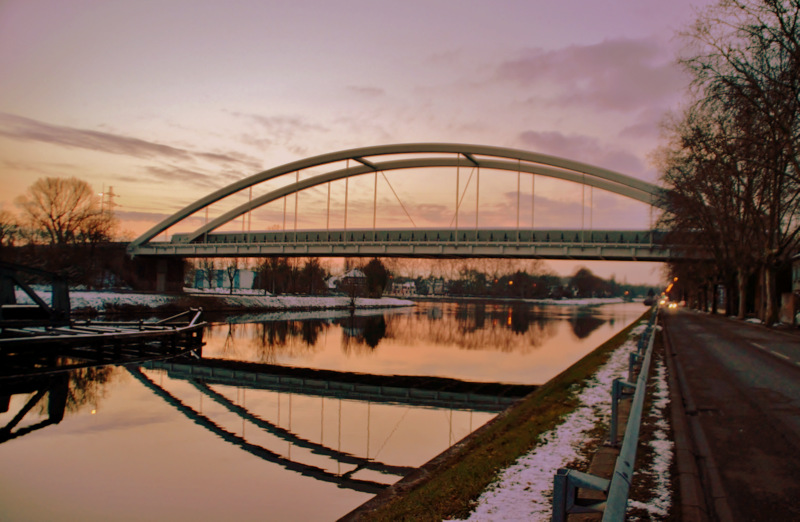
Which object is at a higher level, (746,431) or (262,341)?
(746,431)

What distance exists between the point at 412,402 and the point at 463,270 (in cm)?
12983

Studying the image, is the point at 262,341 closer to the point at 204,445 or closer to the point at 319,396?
the point at 319,396

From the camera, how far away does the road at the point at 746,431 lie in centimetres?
471

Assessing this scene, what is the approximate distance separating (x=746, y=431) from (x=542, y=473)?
132 inches

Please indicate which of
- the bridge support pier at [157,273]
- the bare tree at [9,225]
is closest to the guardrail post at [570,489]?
the bare tree at [9,225]

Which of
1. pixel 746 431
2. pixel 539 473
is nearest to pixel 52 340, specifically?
pixel 539 473

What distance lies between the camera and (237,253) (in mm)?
56344

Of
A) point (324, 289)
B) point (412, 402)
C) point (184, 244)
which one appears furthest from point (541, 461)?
point (324, 289)

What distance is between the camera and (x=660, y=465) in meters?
5.52

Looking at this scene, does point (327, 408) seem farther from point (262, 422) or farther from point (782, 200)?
point (782, 200)

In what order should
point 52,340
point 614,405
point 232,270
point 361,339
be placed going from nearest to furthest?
point 614,405
point 52,340
point 361,339
point 232,270

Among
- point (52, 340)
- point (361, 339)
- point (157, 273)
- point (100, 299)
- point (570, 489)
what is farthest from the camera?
point (157, 273)

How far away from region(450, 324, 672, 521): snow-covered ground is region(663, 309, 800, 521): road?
1.58 feet

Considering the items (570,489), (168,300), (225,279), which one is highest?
(225,279)
